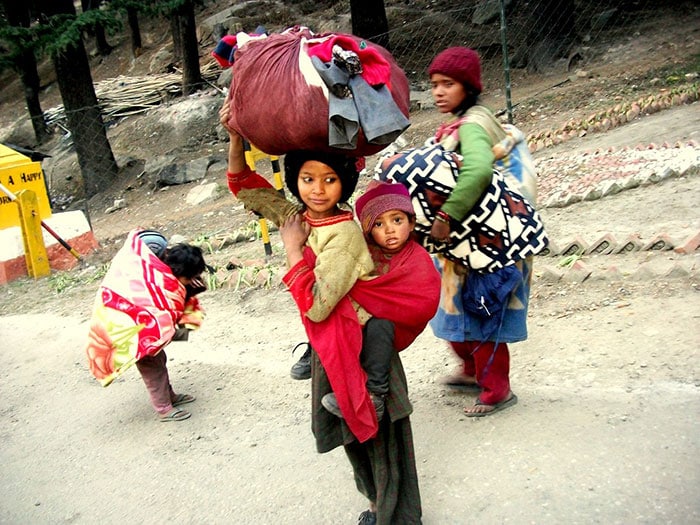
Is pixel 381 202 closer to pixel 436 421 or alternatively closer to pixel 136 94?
pixel 436 421

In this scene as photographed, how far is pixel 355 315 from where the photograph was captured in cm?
249

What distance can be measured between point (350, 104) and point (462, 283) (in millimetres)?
1349

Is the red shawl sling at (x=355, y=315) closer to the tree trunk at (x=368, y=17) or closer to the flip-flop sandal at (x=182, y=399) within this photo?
the flip-flop sandal at (x=182, y=399)

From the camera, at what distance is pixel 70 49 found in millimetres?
12359

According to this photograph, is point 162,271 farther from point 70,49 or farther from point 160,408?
point 70,49

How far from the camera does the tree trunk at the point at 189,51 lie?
52.1ft

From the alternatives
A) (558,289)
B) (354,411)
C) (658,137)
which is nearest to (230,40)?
(354,411)

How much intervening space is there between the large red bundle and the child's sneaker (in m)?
0.85

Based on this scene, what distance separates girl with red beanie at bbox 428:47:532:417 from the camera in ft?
9.62

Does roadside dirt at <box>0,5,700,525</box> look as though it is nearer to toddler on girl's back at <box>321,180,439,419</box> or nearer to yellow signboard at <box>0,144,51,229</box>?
toddler on girl's back at <box>321,180,439,419</box>

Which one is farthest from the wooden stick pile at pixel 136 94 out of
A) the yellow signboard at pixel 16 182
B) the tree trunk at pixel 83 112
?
the yellow signboard at pixel 16 182

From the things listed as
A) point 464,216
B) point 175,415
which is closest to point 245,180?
point 464,216

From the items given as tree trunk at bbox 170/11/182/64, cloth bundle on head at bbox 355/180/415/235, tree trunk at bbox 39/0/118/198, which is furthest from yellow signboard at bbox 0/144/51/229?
tree trunk at bbox 170/11/182/64

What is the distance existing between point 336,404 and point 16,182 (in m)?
7.45
